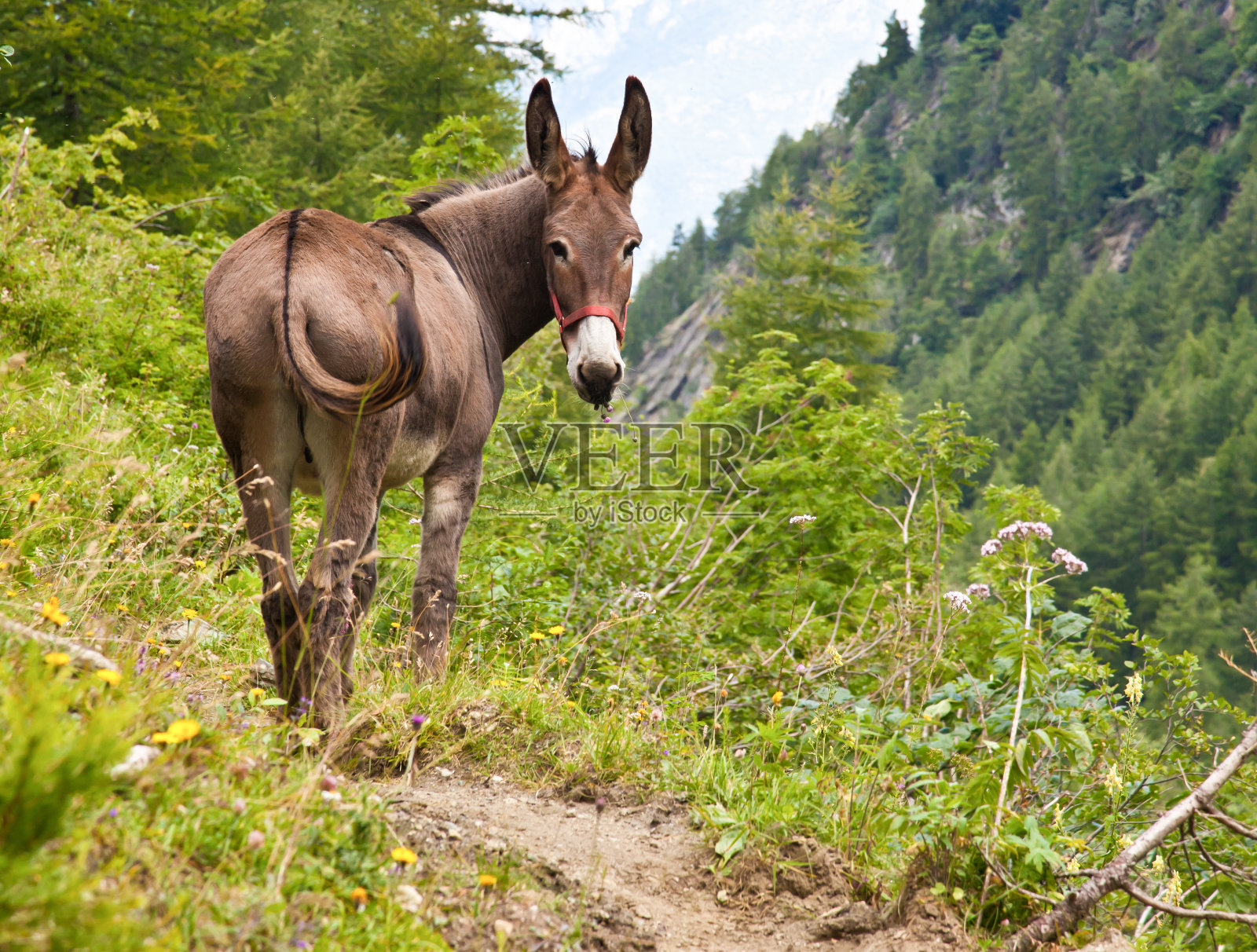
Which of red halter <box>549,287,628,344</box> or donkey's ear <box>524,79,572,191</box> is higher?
donkey's ear <box>524,79,572,191</box>

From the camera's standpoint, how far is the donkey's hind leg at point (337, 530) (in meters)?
2.98

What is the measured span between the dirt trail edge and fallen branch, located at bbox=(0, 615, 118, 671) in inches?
30.4

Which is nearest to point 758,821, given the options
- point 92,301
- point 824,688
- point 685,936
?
point 685,936

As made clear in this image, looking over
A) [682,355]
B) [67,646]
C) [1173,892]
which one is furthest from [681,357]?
[67,646]

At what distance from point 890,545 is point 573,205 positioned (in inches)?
155

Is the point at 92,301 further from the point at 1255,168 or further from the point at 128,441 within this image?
the point at 1255,168

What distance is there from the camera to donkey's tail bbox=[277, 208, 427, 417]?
2689 millimetres

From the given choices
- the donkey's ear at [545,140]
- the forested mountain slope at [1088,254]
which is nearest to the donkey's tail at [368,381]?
the donkey's ear at [545,140]

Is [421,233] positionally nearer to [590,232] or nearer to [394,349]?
[590,232]

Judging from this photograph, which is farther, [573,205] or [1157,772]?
[573,205]

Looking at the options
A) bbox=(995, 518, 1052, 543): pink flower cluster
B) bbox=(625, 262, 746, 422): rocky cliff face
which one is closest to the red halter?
bbox=(995, 518, 1052, 543): pink flower cluster

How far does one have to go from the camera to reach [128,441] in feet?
18.5

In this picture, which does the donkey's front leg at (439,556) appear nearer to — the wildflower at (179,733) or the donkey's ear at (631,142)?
the donkey's ear at (631,142)

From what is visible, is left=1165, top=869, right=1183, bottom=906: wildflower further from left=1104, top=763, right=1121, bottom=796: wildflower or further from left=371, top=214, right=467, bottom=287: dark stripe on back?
→ left=371, top=214, right=467, bottom=287: dark stripe on back
